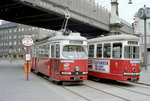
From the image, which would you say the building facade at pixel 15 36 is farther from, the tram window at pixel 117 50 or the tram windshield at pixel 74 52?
the tram window at pixel 117 50

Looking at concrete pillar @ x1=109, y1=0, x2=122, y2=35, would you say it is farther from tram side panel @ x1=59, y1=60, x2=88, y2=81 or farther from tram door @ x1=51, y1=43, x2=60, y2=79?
tram side panel @ x1=59, y1=60, x2=88, y2=81

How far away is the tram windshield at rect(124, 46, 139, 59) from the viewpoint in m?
12.4

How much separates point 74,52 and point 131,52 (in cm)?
327

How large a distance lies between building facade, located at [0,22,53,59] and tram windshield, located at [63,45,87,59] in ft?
247

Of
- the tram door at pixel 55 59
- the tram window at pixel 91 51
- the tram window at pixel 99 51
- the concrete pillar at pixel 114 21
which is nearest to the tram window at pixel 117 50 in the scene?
the tram window at pixel 99 51

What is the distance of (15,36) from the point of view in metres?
98.6

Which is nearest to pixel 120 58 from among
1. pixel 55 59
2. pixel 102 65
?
pixel 102 65

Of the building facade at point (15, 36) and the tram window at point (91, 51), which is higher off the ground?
the building facade at point (15, 36)

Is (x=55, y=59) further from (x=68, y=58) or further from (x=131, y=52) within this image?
(x=131, y=52)

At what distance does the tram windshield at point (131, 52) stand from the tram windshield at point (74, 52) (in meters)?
2.38

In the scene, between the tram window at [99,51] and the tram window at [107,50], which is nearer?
the tram window at [107,50]

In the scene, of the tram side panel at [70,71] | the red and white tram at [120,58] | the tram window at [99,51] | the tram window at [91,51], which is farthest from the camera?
the tram window at [91,51]

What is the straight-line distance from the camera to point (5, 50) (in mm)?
103562

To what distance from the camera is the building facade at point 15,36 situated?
88875mm
